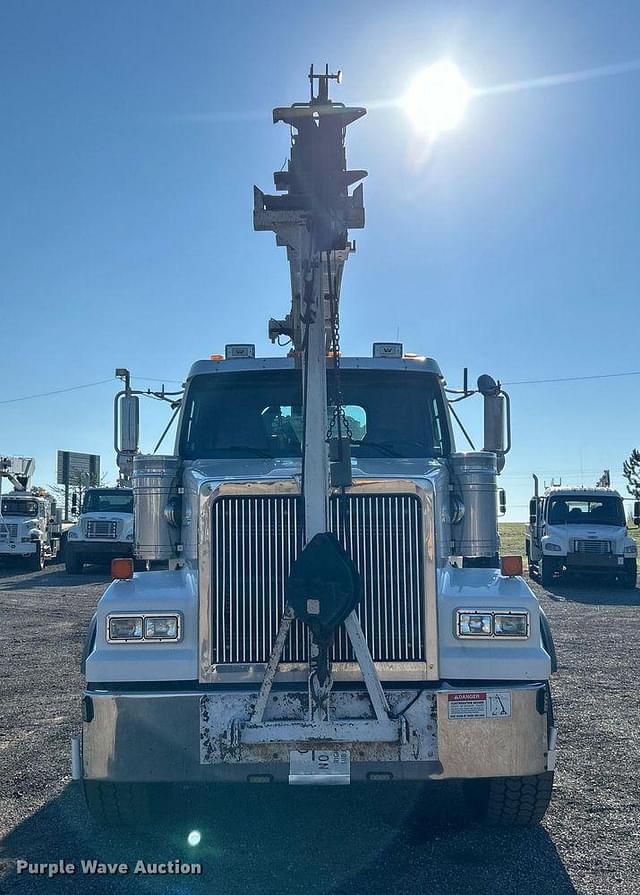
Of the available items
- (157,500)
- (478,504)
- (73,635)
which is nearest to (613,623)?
(73,635)

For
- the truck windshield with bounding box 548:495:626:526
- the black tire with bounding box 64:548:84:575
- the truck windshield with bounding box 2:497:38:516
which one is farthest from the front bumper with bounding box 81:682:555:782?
the truck windshield with bounding box 2:497:38:516

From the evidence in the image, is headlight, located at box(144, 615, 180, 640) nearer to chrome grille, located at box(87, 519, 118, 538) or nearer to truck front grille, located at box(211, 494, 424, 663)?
truck front grille, located at box(211, 494, 424, 663)

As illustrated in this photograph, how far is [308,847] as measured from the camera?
14.7 feet

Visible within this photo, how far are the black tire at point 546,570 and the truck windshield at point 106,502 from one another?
1173 centimetres

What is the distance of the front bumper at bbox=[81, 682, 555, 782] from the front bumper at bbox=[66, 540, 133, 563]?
20111 mm

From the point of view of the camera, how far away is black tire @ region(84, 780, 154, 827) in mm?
4559

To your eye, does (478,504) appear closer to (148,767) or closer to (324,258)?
(324,258)

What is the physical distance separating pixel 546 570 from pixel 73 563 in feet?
43.6

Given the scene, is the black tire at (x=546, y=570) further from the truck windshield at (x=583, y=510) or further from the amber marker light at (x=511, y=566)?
the amber marker light at (x=511, y=566)

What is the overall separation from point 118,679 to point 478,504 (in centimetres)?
234

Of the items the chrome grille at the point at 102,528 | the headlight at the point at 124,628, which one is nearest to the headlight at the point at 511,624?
the headlight at the point at 124,628

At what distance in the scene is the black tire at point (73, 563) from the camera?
24.7m

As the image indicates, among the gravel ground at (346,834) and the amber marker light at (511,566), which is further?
the amber marker light at (511,566)

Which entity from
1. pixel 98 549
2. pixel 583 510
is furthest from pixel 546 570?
pixel 98 549
